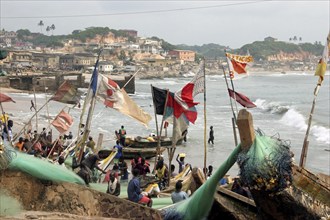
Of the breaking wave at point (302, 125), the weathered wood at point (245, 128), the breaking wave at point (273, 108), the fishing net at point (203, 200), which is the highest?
the weathered wood at point (245, 128)

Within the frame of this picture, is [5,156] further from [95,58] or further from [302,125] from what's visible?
[95,58]

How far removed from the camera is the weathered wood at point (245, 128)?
215 inches

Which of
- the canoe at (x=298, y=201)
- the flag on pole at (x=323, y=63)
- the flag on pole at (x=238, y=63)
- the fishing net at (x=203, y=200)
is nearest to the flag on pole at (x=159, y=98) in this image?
the flag on pole at (x=238, y=63)

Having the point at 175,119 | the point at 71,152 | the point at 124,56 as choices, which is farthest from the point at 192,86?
the point at 124,56

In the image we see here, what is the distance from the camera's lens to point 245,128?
5508 mm

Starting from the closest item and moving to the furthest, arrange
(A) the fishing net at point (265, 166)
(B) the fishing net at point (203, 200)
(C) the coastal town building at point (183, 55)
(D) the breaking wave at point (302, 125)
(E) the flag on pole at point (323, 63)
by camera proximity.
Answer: (A) the fishing net at point (265, 166) < (B) the fishing net at point (203, 200) < (E) the flag on pole at point (323, 63) < (D) the breaking wave at point (302, 125) < (C) the coastal town building at point (183, 55)

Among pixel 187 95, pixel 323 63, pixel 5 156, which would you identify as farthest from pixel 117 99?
pixel 5 156

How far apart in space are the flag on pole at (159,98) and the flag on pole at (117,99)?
0.51m

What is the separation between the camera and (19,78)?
6500 centimetres

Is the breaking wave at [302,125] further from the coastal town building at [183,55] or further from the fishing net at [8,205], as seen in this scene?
the coastal town building at [183,55]

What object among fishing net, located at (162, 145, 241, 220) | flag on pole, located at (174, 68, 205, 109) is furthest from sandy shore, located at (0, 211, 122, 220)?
flag on pole, located at (174, 68, 205, 109)

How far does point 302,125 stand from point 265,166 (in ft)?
126

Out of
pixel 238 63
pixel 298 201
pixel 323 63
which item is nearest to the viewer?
pixel 298 201

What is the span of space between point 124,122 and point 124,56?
110167mm
